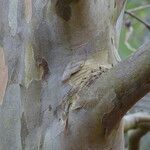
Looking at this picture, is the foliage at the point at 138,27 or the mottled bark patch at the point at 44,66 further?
the foliage at the point at 138,27

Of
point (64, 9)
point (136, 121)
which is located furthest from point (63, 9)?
point (136, 121)

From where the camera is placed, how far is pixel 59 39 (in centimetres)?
58

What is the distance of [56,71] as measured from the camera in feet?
1.89

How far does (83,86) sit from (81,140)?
7 centimetres

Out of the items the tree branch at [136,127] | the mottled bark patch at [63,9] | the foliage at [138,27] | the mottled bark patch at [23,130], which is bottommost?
the tree branch at [136,127]

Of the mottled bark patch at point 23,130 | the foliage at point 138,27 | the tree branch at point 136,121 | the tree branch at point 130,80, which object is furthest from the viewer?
the foliage at point 138,27

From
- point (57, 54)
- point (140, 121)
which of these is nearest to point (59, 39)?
point (57, 54)

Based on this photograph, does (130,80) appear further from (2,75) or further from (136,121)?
(136,121)

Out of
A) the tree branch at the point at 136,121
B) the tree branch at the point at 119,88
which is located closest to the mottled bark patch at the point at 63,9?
the tree branch at the point at 119,88

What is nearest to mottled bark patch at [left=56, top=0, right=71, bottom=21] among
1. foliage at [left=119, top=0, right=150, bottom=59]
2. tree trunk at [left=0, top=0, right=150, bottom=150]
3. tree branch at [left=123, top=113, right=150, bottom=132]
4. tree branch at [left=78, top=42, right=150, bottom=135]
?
tree trunk at [left=0, top=0, right=150, bottom=150]

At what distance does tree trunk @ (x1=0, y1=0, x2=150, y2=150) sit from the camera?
54cm

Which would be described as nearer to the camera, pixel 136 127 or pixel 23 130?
pixel 23 130

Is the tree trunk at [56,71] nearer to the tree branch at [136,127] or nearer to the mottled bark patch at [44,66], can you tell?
the mottled bark patch at [44,66]

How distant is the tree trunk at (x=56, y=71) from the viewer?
540 mm
